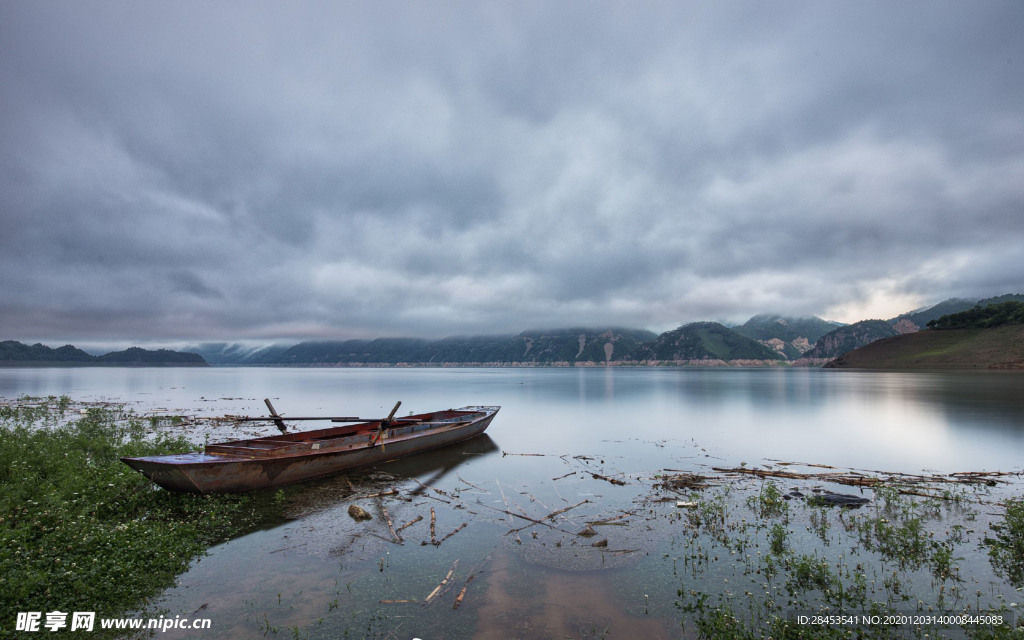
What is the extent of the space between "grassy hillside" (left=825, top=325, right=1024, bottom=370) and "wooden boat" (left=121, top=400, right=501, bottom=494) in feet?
568

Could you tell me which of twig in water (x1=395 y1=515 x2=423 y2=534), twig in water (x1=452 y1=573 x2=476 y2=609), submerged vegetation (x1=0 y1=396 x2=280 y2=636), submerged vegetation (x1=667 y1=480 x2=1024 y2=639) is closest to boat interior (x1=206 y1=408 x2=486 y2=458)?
submerged vegetation (x1=0 y1=396 x2=280 y2=636)

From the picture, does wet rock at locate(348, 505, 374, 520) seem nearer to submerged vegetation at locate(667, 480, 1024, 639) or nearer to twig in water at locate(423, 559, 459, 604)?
twig in water at locate(423, 559, 459, 604)

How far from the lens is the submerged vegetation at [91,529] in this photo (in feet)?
25.9

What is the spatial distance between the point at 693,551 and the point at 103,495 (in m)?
17.5

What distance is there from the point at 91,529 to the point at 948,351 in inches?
8405

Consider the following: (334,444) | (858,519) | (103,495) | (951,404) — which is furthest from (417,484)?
(951,404)

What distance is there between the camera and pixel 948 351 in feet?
485

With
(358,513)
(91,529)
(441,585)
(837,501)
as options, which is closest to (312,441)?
(358,513)

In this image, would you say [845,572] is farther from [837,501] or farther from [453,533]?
[453,533]

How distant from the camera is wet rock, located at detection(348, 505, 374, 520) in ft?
44.9

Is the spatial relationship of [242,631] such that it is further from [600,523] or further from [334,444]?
[334,444]

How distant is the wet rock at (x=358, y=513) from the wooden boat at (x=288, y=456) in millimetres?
4213

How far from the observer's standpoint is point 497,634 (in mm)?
7648

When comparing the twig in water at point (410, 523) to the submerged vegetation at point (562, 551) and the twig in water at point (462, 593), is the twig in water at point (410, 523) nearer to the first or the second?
the submerged vegetation at point (562, 551)
